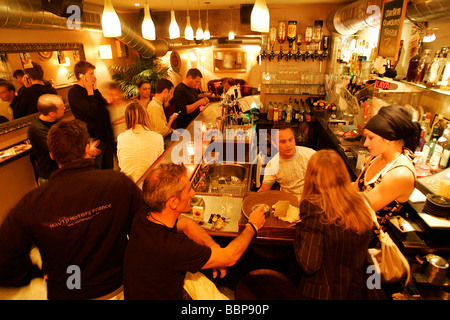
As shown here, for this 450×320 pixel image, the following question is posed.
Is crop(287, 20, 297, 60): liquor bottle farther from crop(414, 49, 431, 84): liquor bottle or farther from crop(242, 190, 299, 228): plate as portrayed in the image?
crop(242, 190, 299, 228): plate

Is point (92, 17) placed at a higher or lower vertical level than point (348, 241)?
higher

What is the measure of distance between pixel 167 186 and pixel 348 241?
1025mm

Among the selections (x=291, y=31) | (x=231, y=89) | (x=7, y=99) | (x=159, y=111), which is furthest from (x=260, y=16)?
(x=7, y=99)

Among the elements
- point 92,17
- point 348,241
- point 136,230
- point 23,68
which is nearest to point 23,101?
point 23,68

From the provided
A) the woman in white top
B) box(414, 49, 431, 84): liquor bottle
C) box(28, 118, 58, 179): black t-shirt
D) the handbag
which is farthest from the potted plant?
the handbag

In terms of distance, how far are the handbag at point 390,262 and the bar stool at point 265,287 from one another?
0.56 m

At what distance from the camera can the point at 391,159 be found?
2.15m

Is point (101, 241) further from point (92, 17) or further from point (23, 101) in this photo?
point (92, 17)

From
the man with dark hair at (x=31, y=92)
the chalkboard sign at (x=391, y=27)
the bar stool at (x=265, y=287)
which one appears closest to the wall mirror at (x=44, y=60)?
the man with dark hair at (x=31, y=92)

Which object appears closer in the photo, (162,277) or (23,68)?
(162,277)

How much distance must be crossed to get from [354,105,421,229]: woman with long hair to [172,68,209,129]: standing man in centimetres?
344

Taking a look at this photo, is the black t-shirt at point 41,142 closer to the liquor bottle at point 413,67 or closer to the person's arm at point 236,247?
the person's arm at point 236,247

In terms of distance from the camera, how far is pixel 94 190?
157 centimetres

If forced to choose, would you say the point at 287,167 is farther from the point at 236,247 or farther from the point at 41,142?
the point at 41,142
